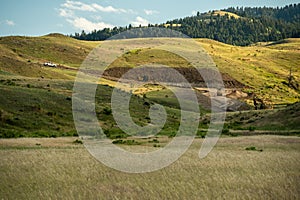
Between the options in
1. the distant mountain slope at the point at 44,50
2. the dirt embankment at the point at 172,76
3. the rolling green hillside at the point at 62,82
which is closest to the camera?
the rolling green hillside at the point at 62,82

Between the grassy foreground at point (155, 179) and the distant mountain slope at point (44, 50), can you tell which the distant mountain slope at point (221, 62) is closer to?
the distant mountain slope at point (44, 50)

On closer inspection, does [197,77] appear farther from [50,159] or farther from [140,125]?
[50,159]

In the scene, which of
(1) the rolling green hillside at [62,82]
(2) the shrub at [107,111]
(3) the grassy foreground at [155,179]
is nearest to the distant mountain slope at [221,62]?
(1) the rolling green hillside at [62,82]

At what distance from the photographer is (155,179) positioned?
12.5 meters

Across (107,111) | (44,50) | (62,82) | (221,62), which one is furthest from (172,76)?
(107,111)

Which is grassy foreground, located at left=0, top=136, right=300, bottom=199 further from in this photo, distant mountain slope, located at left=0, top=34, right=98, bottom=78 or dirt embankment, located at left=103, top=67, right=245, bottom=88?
dirt embankment, located at left=103, top=67, right=245, bottom=88

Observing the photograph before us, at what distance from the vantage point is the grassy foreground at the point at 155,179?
1039cm

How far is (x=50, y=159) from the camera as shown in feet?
53.5

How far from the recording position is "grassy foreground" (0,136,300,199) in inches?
409

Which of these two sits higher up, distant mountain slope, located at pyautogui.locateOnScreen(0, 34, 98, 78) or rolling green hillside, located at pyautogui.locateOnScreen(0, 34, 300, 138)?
distant mountain slope, located at pyautogui.locateOnScreen(0, 34, 98, 78)

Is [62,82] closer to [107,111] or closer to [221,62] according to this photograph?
[107,111]

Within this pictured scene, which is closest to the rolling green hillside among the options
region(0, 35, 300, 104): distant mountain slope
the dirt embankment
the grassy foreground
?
region(0, 35, 300, 104): distant mountain slope

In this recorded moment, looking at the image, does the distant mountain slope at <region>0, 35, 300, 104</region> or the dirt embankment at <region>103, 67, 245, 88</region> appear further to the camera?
the dirt embankment at <region>103, 67, 245, 88</region>

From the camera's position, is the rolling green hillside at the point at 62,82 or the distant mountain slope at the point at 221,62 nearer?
the rolling green hillside at the point at 62,82
